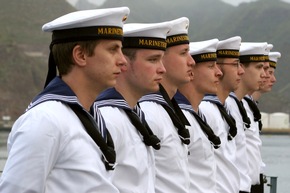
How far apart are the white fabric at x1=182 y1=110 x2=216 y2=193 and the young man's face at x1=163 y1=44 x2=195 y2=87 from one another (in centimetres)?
41

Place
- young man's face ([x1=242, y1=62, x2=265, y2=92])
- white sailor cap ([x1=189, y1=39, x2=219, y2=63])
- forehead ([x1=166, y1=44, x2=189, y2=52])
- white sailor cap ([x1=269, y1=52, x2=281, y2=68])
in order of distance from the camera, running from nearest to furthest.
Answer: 1. forehead ([x1=166, y1=44, x2=189, y2=52])
2. white sailor cap ([x1=189, y1=39, x2=219, y2=63])
3. young man's face ([x1=242, y1=62, x2=265, y2=92])
4. white sailor cap ([x1=269, y1=52, x2=281, y2=68])

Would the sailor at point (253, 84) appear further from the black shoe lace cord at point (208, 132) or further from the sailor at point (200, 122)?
the black shoe lace cord at point (208, 132)

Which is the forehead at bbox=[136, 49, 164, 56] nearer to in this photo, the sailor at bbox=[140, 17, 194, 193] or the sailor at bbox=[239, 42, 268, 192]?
the sailor at bbox=[140, 17, 194, 193]

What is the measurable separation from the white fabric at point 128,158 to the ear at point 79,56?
0.66 m

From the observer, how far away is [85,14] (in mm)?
4070

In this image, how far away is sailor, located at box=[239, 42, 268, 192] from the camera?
8.26 metres

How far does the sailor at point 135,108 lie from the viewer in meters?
4.57

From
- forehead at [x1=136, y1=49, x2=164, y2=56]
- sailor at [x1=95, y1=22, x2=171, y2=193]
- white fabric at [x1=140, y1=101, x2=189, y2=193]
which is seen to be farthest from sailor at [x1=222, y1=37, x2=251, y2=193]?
forehead at [x1=136, y1=49, x2=164, y2=56]

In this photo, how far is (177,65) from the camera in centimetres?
581

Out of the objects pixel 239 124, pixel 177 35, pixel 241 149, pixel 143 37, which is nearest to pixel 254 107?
pixel 239 124

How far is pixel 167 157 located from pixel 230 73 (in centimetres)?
215

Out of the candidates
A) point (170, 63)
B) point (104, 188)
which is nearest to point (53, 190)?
point (104, 188)

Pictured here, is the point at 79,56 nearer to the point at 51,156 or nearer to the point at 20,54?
the point at 51,156

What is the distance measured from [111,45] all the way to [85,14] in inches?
7.1
